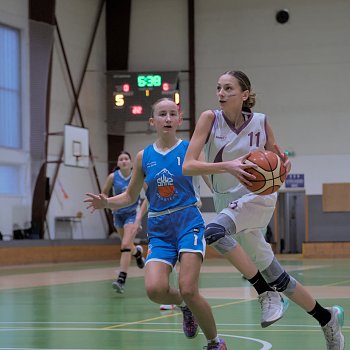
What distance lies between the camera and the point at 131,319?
8930mm

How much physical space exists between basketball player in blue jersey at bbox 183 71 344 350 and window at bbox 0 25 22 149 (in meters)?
18.8

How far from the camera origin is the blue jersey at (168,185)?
629 cm

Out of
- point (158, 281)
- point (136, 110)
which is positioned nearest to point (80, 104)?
point (136, 110)

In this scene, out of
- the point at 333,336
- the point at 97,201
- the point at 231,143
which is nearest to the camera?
the point at 333,336

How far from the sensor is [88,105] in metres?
28.9

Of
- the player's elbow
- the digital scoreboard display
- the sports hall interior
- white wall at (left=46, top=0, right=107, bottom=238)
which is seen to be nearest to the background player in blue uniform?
the player's elbow

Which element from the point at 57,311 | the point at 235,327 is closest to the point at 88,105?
the point at 57,311

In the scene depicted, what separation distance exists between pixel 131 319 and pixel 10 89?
1696 centimetres

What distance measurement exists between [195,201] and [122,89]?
2159 cm

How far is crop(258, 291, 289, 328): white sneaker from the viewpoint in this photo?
582 centimetres

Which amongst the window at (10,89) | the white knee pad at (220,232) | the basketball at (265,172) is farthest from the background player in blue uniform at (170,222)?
the window at (10,89)

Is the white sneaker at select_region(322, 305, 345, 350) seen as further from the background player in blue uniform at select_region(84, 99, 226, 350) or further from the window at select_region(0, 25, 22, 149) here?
the window at select_region(0, 25, 22, 149)

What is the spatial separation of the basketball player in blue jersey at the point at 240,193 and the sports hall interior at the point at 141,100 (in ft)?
55.3

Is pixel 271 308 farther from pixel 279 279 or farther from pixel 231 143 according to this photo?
pixel 231 143
